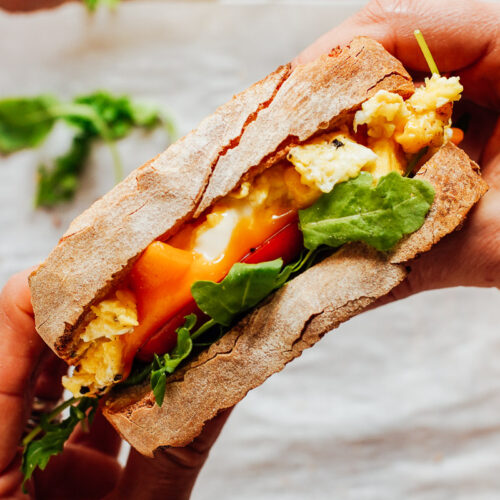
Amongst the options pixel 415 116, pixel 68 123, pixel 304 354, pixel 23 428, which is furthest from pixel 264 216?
pixel 68 123

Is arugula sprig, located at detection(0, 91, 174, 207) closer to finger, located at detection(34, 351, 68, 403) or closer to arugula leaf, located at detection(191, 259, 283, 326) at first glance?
finger, located at detection(34, 351, 68, 403)

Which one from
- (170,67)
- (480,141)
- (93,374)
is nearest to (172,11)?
(170,67)

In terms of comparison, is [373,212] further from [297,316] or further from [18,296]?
[18,296]

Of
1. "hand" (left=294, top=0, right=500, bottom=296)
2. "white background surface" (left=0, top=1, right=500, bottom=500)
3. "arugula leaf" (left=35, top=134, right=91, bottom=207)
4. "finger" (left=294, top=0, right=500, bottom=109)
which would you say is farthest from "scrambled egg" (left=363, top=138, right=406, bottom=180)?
"arugula leaf" (left=35, top=134, right=91, bottom=207)

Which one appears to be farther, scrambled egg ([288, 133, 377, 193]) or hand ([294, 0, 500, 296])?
hand ([294, 0, 500, 296])

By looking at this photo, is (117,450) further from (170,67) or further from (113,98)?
(170,67)

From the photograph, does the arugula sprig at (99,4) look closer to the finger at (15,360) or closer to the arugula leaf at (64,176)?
the arugula leaf at (64,176)
